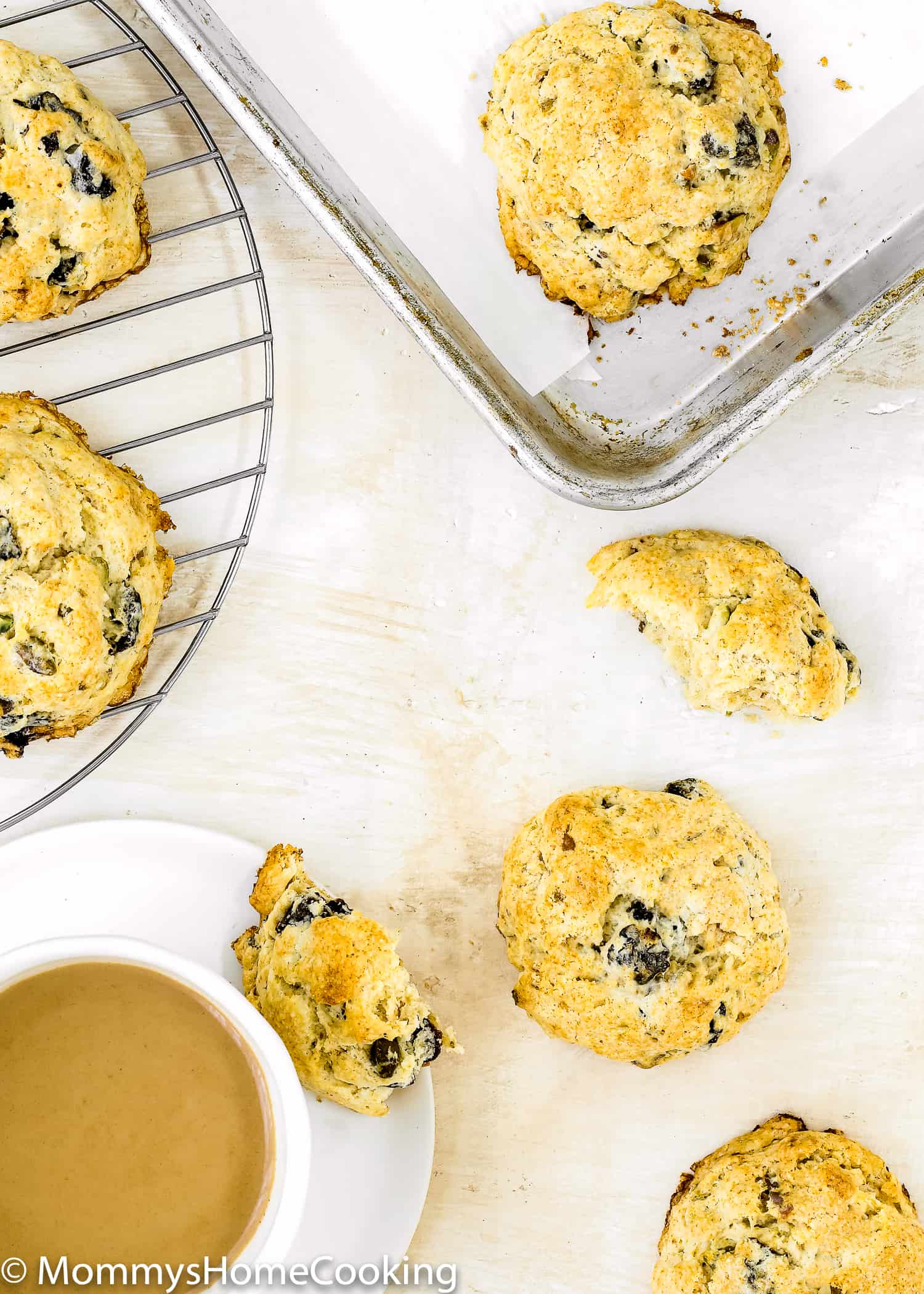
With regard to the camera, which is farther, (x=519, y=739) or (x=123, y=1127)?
(x=519, y=739)

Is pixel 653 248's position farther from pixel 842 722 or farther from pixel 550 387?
pixel 842 722

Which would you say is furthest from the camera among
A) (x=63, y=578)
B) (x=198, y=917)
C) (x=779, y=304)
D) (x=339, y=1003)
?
(x=779, y=304)

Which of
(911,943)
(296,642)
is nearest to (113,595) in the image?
(296,642)

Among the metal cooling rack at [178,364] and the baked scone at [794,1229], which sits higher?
the metal cooling rack at [178,364]

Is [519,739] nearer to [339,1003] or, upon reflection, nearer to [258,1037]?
[339,1003]

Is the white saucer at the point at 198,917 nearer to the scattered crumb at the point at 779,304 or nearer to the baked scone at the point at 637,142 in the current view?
the baked scone at the point at 637,142

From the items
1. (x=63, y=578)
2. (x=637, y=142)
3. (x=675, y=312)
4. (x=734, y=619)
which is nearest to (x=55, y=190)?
(x=63, y=578)

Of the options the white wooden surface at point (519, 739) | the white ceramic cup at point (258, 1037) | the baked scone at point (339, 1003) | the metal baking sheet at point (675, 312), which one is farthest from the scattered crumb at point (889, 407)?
the white ceramic cup at point (258, 1037)
